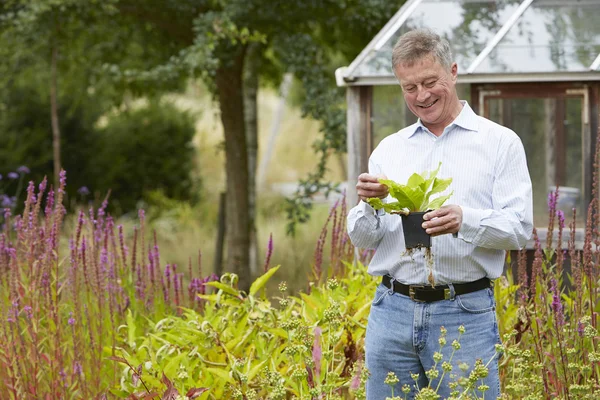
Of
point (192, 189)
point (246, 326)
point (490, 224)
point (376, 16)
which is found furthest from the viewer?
point (192, 189)

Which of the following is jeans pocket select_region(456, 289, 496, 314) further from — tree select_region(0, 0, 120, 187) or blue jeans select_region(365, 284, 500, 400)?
tree select_region(0, 0, 120, 187)

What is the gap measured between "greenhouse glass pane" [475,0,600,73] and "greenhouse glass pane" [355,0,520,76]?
171 millimetres

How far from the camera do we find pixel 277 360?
3.82 meters

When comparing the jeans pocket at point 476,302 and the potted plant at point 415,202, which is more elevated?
the potted plant at point 415,202

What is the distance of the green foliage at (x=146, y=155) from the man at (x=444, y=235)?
41.4ft

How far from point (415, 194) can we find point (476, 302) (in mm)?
434

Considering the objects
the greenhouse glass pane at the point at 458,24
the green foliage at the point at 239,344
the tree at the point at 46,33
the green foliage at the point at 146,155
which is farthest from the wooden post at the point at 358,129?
the green foliage at the point at 146,155

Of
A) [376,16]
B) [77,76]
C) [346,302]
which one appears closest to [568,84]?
[376,16]

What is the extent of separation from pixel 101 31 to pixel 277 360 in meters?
6.58

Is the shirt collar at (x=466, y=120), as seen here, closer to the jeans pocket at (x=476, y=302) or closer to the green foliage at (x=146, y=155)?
the jeans pocket at (x=476, y=302)

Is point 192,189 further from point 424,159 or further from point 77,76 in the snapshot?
point 424,159

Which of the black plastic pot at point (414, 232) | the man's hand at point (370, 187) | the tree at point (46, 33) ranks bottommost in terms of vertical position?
the black plastic pot at point (414, 232)

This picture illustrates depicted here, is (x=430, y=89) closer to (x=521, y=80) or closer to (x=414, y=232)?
(x=414, y=232)

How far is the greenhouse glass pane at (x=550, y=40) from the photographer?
6.51m
